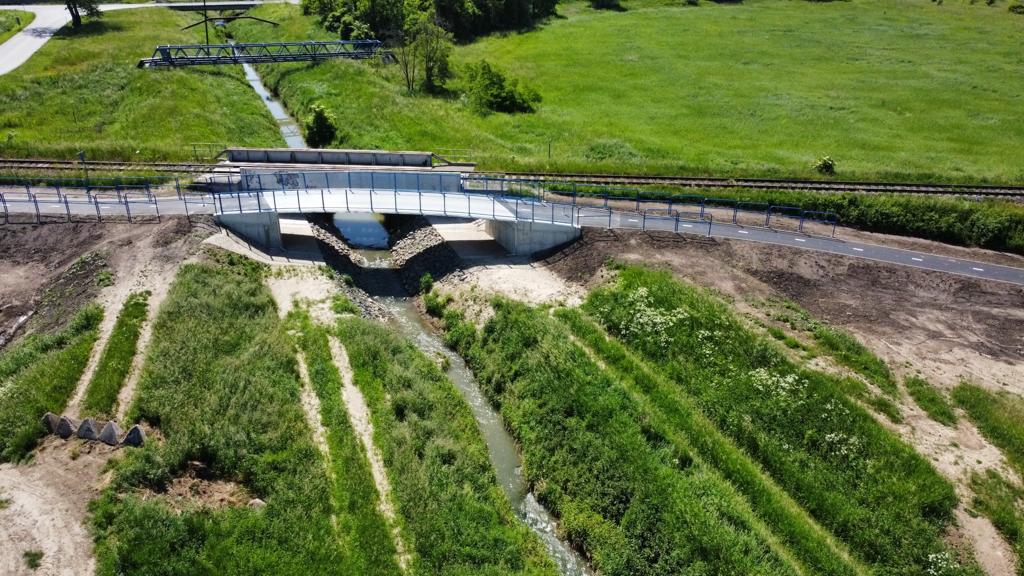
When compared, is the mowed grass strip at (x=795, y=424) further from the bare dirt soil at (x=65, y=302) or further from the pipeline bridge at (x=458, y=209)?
the bare dirt soil at (x=65, y=302)

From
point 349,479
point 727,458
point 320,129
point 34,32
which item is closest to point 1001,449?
point 727,458

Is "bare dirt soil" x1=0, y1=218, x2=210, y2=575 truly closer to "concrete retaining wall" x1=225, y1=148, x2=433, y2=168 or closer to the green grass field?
"concrete retaining wall" x1=225, y1=148, x2=433, y2=168

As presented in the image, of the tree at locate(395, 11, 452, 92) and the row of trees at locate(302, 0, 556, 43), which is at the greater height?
the row of trees at locate(302, 0, 556, 43)

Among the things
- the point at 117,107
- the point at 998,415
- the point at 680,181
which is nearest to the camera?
the point at 998,415

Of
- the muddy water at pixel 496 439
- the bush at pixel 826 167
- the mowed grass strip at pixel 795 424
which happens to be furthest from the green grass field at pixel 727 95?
the mowed grass strip at pixel 795 424

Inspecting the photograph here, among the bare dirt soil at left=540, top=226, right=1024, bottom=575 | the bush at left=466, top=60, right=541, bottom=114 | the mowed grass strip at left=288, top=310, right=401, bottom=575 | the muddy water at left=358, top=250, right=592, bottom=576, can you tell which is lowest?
the muddy water at left=358, top=250, right=592, bottom=576

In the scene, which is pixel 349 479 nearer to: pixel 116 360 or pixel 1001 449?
pixel 116 360

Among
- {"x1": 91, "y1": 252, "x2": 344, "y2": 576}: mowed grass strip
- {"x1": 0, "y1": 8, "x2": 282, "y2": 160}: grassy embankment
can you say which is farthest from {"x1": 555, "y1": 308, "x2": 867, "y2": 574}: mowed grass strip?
{"x1": 0, "y1": 8, "x2": 282, "y2": 160}: grassy embankment
